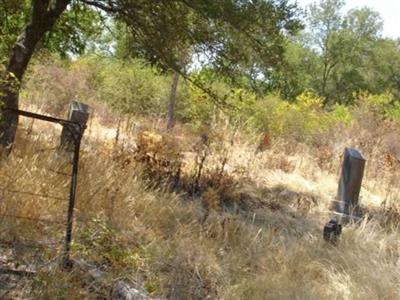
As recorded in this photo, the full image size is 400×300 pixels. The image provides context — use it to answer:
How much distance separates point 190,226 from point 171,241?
1.88ft

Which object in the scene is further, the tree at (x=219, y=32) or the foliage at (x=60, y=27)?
the foliage at (x=60, y=27)

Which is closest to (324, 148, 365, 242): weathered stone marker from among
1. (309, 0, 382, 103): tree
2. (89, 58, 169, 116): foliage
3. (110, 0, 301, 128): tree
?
(110, 0, 301, 128): tree

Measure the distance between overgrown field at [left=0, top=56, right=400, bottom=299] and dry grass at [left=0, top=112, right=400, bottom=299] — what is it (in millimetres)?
12

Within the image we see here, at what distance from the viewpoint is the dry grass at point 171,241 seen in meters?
4.21

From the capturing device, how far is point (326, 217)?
25.9 feet

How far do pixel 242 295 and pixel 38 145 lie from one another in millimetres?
3300

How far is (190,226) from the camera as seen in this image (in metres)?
5.73

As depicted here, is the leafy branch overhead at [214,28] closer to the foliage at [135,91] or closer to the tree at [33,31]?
the tree at [33,31]

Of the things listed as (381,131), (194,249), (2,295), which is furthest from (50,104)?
(2,295)

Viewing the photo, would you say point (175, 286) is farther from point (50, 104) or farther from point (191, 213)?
point (50, 104)

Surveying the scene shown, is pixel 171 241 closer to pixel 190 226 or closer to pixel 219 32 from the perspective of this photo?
pixel 190 226

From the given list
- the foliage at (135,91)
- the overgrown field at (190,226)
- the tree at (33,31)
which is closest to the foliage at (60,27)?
the tree at (33,31)

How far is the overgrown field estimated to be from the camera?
13.9 feet

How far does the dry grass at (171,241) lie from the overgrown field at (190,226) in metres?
0.01
